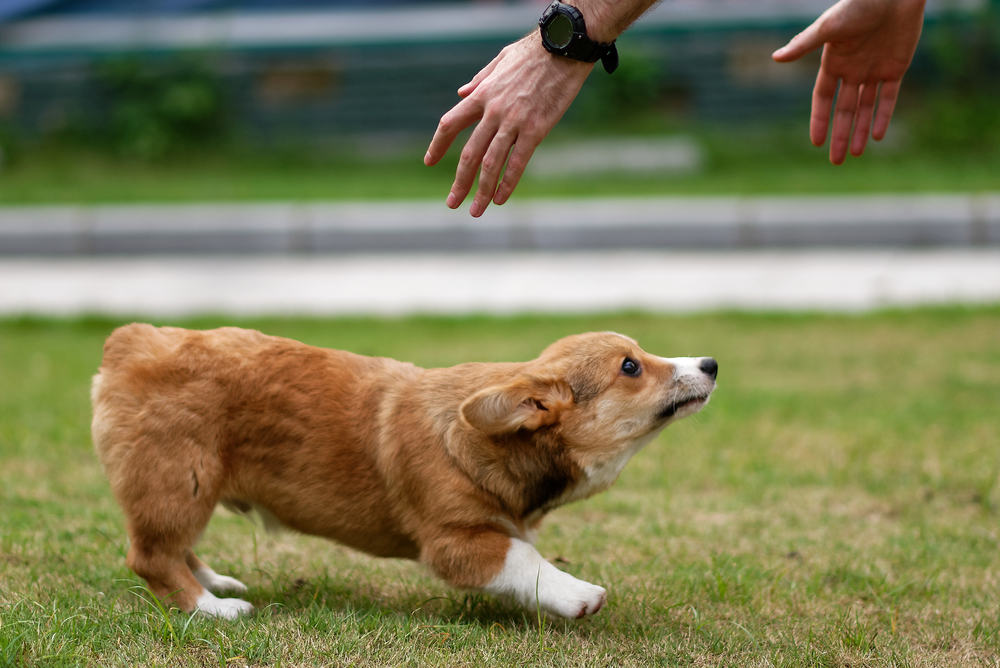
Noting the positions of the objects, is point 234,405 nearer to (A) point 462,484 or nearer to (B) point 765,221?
(A) point 462,484

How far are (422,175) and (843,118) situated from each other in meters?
8.62

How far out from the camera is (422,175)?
12.3 meters

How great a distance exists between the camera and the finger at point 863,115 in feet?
12.7

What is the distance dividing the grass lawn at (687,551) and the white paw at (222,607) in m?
0.07

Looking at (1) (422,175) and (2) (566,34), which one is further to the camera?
(1) (422,175)

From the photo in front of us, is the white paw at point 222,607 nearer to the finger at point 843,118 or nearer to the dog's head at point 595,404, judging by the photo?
the dog's head at point 595,404

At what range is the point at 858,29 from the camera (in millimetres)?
3672

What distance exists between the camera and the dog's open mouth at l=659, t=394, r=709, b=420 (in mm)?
3354

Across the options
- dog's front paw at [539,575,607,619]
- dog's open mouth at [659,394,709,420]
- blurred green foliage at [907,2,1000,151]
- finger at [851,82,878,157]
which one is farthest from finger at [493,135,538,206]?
blurred green foliage at [907,2,1000,151]

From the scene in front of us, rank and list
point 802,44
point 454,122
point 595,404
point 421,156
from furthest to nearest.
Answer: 1. point 421,156
2. point 802,44
3. point 595,404
4. point 454,122

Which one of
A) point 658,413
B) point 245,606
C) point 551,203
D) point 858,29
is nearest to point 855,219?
point 551,203

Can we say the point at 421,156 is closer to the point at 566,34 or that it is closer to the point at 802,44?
the point at 802,44

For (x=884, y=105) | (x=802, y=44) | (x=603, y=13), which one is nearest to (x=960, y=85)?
(x=884, y=105)

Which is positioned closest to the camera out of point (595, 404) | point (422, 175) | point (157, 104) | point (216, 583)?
point (595, 404)
